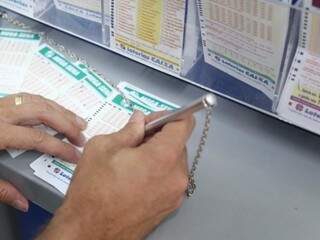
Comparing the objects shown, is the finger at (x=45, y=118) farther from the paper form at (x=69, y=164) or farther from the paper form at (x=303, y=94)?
the paper form at (x=303, y=94)

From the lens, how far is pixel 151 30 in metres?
0.76

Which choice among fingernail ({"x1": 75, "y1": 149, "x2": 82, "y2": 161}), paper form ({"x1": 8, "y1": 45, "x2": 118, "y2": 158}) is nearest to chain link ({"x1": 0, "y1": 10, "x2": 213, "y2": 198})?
paper form ({"x1": 8, "y1": 45, "x2": 118, "y2": 158})

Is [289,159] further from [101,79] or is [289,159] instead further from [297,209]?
[101,79]

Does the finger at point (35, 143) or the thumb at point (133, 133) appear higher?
the thumb at point (133, 133)

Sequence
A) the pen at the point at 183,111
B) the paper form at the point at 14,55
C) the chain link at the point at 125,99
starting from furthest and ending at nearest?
the paper form at the point at 14,55 < the chain link at the point at 125,99 < the pen at the point at 183,111

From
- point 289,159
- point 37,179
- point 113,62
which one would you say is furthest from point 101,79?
point 289,159

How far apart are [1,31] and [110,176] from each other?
424 mm

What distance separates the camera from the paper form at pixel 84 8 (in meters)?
0.79

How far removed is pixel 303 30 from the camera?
62cm

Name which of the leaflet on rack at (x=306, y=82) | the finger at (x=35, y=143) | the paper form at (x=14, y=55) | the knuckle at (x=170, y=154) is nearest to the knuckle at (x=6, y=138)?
the finger at (x=35, y=143)

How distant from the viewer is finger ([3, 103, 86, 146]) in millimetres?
704

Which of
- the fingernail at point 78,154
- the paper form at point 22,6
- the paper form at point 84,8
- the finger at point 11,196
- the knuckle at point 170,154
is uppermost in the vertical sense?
the paper form at point 84,8

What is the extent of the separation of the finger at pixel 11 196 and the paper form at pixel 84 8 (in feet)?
0.96

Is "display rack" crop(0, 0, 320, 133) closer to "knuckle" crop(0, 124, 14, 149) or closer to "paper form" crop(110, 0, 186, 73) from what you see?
"paper form" crop(110, 0, 186, 73)
